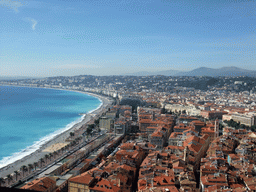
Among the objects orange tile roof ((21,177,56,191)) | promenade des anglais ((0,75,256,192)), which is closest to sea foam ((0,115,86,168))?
promenade des anglais ((0,75,256,192))

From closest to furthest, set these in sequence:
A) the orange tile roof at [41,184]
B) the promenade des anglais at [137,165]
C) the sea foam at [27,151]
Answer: the orange tile roof at [41,184] → the promenade des anglais at [137,165] → the sea foam at [27,151]

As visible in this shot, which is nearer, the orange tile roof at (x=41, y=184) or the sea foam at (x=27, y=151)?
the orange tile roof at (x=41, y=184)

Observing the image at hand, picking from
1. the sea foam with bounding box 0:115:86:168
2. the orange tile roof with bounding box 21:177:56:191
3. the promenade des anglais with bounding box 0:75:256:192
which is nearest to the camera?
the orange tile roof with bounding box 21:177:56:191

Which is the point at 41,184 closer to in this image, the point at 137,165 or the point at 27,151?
the point at 137,165

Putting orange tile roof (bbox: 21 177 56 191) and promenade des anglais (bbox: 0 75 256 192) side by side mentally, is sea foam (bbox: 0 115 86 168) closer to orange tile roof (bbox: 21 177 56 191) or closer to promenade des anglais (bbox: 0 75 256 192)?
Answer: promenade des anglais (bbox: 0 75 256 192)

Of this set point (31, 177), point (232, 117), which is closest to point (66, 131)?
point (31, 177)

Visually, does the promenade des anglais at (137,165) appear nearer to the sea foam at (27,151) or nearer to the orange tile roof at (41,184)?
the orange tile roof at (41,184)

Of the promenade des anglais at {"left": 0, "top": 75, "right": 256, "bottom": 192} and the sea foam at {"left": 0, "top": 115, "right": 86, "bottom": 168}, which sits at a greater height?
the promenade des anglais at {"left": 0, "top": 75, "right": 256, "bottom": 192}

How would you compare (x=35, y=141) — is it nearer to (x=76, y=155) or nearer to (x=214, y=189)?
(x=76, y=155)

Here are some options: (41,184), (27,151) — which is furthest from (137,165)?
(27,151)

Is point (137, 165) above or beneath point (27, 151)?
above

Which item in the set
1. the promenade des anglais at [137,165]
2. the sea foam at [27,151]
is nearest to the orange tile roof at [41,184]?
the promenade des anglais at [137,165]
